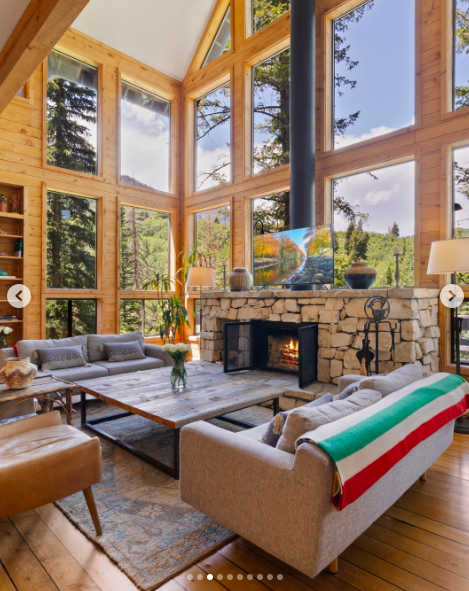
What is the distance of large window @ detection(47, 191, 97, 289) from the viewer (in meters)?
5.89

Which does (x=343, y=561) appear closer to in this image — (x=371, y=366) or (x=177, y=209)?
(x=371, y=366)

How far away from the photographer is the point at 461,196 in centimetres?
405

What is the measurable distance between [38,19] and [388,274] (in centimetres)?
409

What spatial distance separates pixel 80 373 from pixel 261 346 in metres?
2.25

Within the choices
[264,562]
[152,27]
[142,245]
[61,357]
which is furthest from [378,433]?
[152,27]

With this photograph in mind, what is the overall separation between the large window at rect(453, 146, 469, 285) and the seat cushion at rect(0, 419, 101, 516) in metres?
A: 3.92

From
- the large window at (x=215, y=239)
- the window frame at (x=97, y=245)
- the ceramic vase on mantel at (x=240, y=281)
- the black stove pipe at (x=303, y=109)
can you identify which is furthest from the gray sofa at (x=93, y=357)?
the black stove pipe at (x=303, y=109)

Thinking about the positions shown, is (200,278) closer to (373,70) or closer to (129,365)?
(129,365)

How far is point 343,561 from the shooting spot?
179cm

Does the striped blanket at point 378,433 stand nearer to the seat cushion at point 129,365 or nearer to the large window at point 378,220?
the large window at point 378,220

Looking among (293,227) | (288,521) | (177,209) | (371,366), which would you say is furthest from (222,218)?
(288,521)

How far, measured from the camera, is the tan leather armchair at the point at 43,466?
1713 mm

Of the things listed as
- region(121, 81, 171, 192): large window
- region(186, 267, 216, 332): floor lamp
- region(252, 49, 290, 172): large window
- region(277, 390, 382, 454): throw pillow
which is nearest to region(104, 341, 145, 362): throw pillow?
region(186, 267, 216, 332): floor lamp

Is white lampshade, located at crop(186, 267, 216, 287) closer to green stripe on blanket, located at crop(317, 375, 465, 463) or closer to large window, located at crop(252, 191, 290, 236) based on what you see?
large window, located at crop(252, 191, 290, 236)
